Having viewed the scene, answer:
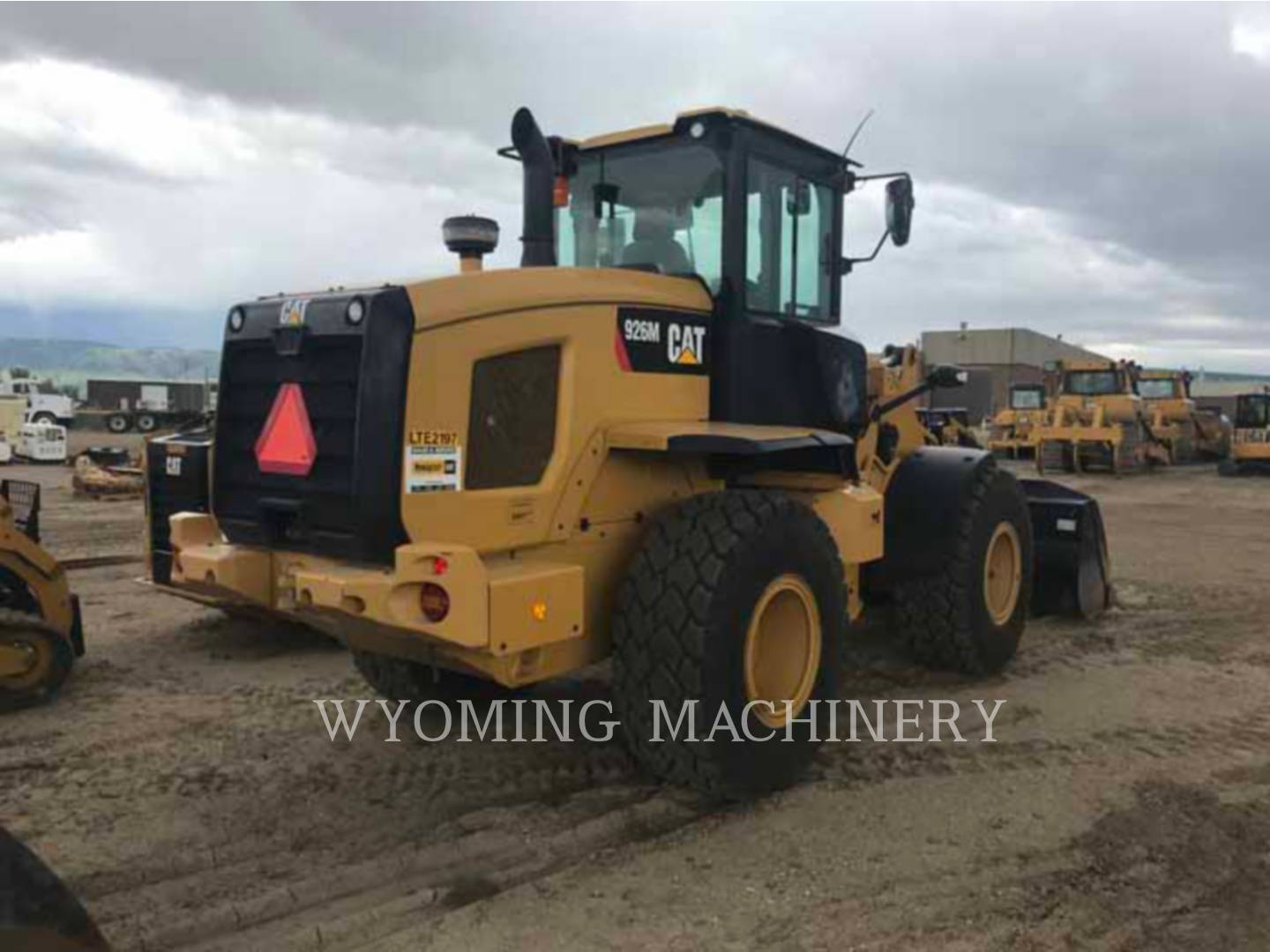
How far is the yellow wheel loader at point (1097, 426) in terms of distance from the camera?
22.7 metres

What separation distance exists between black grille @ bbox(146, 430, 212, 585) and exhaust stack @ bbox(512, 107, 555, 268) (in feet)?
8.36

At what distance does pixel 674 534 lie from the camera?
409 cm

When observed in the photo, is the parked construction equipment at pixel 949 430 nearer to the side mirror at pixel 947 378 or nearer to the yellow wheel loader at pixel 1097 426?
the side mirror at pixel 947 378

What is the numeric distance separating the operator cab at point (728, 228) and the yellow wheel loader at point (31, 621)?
3.37 meters

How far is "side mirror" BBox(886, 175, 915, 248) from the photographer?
17.9ft

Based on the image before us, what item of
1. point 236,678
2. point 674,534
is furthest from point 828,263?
point 236,678

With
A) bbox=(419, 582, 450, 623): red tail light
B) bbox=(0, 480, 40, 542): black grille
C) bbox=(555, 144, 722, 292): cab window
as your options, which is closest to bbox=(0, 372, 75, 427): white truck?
bbox=(0, 480, 40, 542): black grille

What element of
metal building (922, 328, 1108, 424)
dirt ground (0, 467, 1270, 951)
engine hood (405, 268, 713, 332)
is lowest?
dirt ground (0, 467, 1270, 951)

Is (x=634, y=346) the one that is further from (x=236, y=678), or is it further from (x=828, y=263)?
(x=236, y=678)

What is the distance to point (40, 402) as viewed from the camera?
3819cm

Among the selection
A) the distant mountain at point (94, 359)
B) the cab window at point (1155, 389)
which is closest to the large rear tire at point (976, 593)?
the cab window at point (1155, 389)

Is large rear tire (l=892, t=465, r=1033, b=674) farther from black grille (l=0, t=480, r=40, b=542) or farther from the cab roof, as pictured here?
black grille (l=0, t=480, r=40, b=542)

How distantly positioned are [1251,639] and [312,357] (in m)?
6.47

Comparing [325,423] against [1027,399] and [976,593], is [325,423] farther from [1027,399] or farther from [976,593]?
[1027,399]
